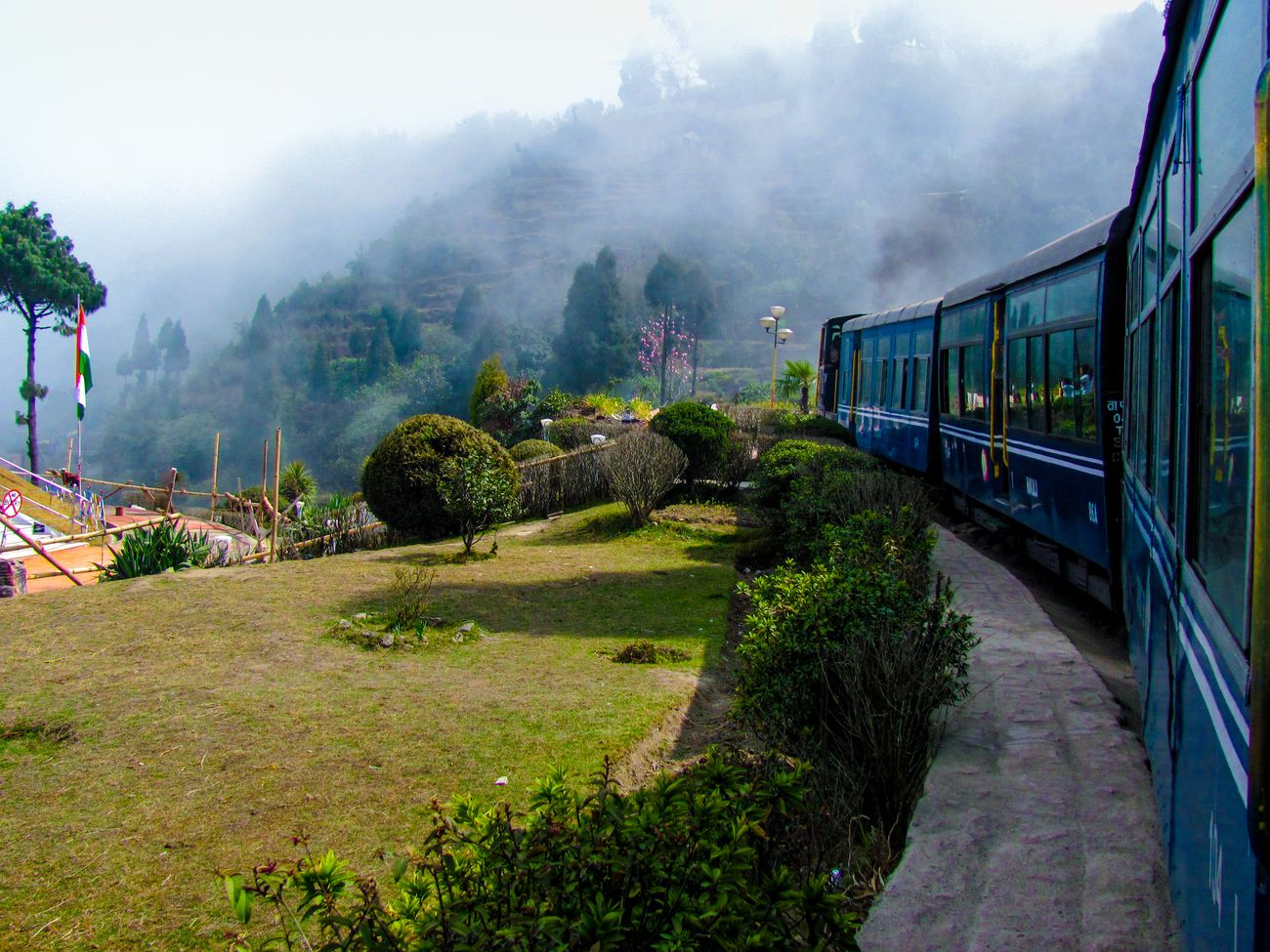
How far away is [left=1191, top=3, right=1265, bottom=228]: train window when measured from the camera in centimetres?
186

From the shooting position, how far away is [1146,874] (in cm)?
355

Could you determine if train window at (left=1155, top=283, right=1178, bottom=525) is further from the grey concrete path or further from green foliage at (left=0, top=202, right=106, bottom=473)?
green foliage at (left=0, top=202, right=106, bottom=473)

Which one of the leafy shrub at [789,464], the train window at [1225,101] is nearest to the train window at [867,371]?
the leafy shrub at [789,464]

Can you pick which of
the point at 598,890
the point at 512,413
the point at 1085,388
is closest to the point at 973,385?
the point at 1085,388

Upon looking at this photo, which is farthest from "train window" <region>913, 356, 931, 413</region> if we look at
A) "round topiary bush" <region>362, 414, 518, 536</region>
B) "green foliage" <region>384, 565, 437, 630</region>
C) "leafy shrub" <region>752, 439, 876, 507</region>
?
"green foliage" <region>384, 565, 437, 630</region>

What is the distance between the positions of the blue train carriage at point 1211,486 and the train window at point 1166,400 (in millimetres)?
10

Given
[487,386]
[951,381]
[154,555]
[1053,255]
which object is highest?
[1053,255]

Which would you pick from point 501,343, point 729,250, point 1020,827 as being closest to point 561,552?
A: point 1020,827

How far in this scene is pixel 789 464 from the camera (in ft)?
43.0

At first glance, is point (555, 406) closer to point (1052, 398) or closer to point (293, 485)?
point (293, 485)

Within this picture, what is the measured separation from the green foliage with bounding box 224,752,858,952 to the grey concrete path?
1320mm

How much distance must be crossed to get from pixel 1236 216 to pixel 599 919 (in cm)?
178

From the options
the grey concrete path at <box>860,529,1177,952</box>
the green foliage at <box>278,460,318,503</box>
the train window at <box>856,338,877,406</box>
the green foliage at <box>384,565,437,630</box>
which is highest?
the train window at <box>856,338,877,406</box>

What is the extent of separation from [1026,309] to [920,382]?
5.45 m
